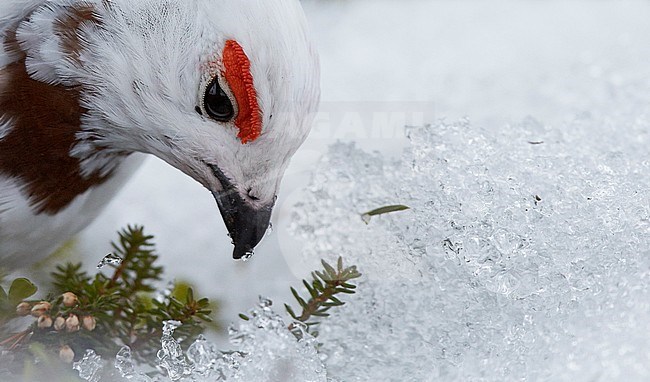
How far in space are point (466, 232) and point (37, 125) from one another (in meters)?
0.33

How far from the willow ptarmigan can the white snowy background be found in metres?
0.11

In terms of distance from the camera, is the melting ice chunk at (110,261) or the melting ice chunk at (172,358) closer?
the melting ice chunk at (172,358)

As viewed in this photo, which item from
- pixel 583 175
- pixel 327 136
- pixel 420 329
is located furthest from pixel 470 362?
pixel 327 136

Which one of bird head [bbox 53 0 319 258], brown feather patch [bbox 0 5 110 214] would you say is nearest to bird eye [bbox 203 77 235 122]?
bird head [bbox 53 0 319 258]

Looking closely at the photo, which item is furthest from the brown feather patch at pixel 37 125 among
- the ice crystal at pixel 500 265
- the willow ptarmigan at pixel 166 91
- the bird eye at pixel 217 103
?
the ice crystal at pixel 500 265

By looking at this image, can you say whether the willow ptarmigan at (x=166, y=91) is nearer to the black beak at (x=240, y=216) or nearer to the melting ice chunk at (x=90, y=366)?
the black beak at (x=240, y=216)

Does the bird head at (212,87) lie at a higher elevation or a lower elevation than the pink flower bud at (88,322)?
higher

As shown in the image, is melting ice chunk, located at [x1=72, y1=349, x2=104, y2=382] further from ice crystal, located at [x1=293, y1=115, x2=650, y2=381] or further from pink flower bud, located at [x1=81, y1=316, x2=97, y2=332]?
ice crystal, located at [x1=293, y1=115, x2=650, y2=381]

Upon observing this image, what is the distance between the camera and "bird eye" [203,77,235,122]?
56 centimetres

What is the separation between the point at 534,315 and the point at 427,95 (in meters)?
0.49

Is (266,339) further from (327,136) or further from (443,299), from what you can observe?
(327,136)

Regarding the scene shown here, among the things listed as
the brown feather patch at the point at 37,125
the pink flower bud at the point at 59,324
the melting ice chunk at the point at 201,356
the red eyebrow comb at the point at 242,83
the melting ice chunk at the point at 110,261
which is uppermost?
the red eyebrow comb at the point at 242,83

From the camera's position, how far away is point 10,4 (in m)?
0.59

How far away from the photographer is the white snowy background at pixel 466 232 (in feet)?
1.79
